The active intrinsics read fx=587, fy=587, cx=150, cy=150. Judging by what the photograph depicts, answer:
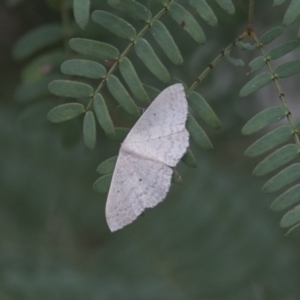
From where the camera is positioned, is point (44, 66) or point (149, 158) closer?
point (149, 158)

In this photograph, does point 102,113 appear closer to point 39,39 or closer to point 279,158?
point 279,158

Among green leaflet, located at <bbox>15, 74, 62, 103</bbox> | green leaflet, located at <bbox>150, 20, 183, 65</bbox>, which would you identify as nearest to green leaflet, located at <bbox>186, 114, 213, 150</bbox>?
green leaflet, located at <bbox>150, 20, 183, 65</bbox>

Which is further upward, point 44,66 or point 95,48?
point 44,66

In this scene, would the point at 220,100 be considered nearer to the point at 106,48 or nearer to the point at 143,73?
the point at 143,73

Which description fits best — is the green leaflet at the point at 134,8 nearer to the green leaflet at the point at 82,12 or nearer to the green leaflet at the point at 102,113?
the green leaflet at the point at 82,12

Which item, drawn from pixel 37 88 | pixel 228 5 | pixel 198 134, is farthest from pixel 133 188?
pixel 37 88

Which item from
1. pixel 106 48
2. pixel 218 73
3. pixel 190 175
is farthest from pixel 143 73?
pixel 106 48
